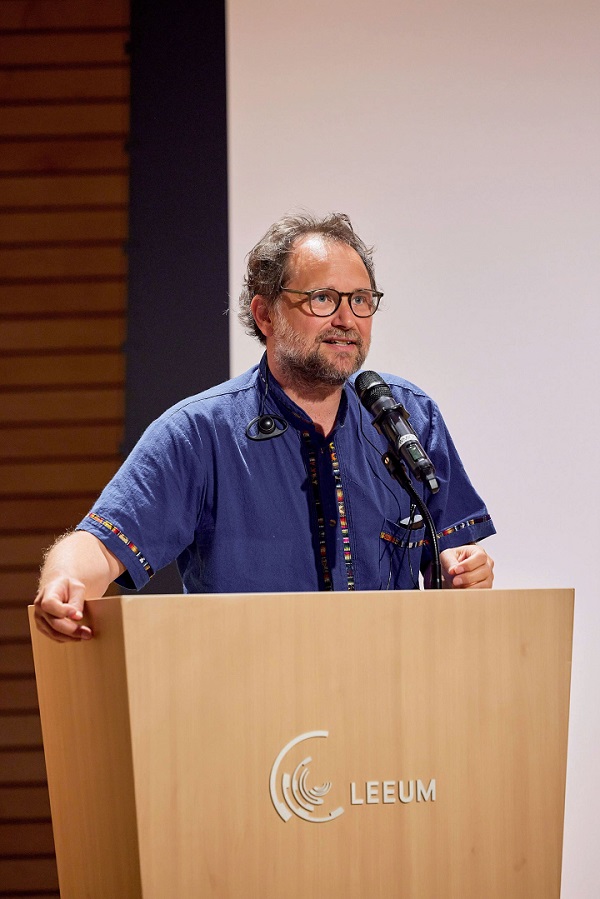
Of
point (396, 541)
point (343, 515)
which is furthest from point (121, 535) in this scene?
point (396, 541)

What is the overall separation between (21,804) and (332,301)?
167 cm

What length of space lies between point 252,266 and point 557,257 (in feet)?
3.02

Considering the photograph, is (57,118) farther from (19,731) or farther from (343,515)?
(19,731)

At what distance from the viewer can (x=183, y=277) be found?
260 cm

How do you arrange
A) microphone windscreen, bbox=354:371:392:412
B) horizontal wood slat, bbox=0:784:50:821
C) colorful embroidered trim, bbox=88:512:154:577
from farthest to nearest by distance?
horizontal wood slat, bbox=0:784:50:821, colorful embroidered trim, bbox=88:512:154:577, microphone windscreen, bbox=354:371:392:412

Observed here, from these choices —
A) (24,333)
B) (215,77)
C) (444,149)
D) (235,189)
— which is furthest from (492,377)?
(24,333)

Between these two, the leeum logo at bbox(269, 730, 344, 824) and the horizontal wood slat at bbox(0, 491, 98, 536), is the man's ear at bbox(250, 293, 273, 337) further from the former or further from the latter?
the leeum logo at bbox(269, 730, 344, 824)

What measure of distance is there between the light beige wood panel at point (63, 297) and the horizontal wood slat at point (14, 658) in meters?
0.93

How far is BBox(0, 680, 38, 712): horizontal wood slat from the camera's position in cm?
268

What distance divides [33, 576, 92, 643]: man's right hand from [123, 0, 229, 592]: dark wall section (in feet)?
3.89

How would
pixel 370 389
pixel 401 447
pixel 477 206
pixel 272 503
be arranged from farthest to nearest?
pixel 477 206, pixel 272 503, pixel 370 389, pixel 401 447

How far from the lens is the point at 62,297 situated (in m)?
2.72

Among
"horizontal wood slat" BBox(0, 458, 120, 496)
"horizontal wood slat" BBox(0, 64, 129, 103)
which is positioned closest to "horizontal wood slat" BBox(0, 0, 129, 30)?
"horizontal wood slat" BBox(0, 64, 129, 103)

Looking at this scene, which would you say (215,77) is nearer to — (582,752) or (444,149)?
(444,149)
